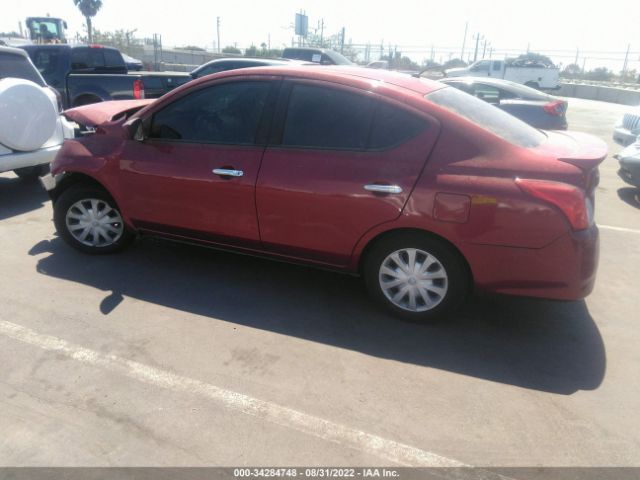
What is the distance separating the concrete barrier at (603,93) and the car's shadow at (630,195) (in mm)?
20532

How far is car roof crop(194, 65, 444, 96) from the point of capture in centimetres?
365

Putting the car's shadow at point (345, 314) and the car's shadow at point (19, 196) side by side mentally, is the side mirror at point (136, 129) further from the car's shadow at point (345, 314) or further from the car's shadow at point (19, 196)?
Result: the car's shadow at point (19, 196)

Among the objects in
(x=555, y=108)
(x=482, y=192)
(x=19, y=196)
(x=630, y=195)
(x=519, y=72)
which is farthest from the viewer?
(x=519, y=72)

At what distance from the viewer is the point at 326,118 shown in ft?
12.0

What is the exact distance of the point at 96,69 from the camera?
35.1ft

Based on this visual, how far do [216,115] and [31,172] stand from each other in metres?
4.52

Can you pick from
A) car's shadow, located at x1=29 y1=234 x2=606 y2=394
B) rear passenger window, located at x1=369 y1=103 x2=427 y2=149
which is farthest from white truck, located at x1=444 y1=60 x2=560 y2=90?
rear passenger window, located at x1=369 y1=103 x2=427 y2=149

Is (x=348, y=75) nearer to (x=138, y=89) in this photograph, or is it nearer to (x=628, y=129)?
(x=138, y=89)

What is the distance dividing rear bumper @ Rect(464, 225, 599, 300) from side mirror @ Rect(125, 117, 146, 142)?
2.74 m

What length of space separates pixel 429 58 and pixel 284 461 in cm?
3789

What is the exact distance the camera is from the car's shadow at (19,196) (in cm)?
600

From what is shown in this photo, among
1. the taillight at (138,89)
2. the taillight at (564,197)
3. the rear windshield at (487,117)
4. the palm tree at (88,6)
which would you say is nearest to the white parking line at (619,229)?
the rear windshield at (487,117)

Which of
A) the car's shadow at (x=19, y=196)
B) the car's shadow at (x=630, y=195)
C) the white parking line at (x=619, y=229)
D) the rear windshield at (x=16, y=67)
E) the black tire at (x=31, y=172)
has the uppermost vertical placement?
the rear windshield at (x=16, y=67)

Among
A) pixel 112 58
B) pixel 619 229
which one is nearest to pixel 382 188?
pixel 619 229
